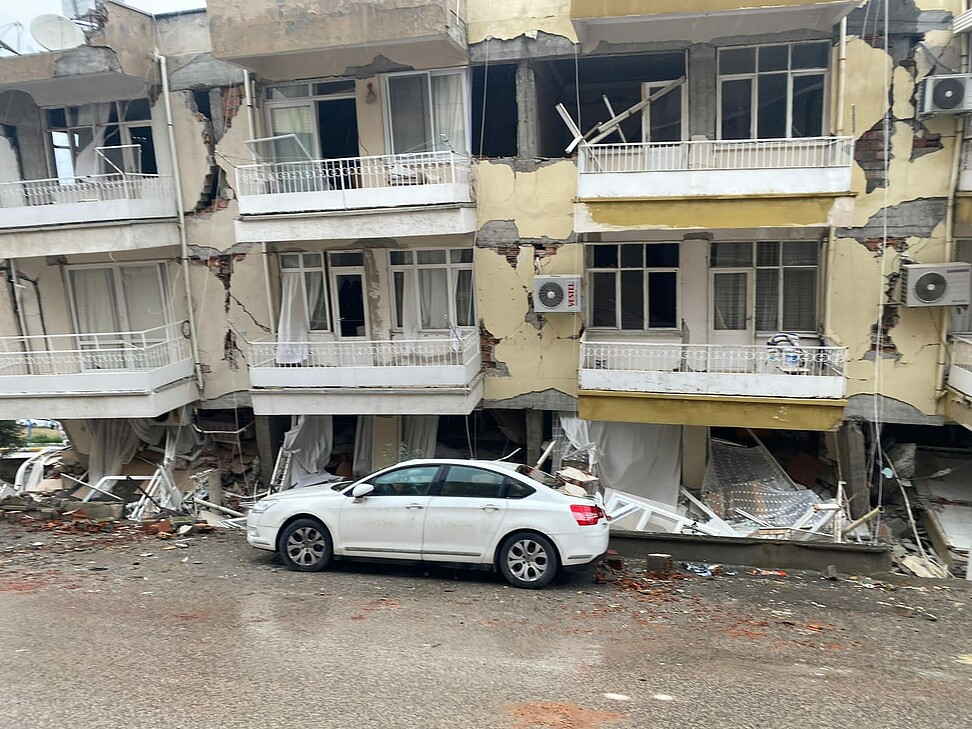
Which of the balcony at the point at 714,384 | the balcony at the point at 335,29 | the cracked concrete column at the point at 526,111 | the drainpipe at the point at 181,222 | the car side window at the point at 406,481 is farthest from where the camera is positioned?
the drainpipe at the point at 181,222

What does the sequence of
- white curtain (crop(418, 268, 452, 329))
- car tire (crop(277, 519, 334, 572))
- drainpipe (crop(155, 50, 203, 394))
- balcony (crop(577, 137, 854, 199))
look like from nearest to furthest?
car tire (crop(277, 519, 334, 572)), balcony (crop(577, 137, 854, 199)), white curtain (crop(418, 268, 452, 329)), drainpipe (crop(155, 50, 203, 394))

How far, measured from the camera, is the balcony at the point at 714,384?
9.61 metres

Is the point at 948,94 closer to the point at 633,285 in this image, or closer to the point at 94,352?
the point at 633,285

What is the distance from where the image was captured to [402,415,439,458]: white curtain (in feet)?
41.0

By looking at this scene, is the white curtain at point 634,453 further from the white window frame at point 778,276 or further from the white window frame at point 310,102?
the white window frame at point 310,102

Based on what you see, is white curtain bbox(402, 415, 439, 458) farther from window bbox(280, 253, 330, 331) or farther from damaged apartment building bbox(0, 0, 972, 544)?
window bbox(280, 253, 330, 331)

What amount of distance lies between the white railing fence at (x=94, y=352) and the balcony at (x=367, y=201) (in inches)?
110

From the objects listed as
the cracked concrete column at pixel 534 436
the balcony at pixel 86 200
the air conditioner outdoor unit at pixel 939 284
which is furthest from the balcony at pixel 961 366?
the balcony at pixel 86 200

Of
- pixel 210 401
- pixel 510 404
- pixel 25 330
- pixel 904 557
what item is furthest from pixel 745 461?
pixel 25 330

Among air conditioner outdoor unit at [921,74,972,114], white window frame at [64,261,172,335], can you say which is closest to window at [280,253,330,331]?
white window frame at [64,261,172,335]

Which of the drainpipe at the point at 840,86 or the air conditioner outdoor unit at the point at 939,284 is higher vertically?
the drainpipe at the point at 840,86

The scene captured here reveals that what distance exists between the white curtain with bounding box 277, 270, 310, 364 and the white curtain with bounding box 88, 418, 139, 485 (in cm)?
410

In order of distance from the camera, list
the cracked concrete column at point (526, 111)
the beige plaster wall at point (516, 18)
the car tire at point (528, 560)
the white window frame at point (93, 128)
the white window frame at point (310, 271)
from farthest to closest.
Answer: the white window frame at point (93, 128), the white window frame at point (310, 271), the cracked concrete column at point (526, 111), the beige plaster wall at point (516, 18), the car tire at point (528, 560)

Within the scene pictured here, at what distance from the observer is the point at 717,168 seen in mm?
9711
